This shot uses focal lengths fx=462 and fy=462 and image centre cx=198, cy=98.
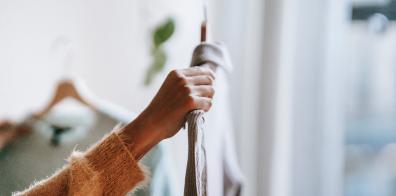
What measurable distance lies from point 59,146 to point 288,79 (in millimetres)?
508

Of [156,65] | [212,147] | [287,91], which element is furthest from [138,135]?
[287,91]

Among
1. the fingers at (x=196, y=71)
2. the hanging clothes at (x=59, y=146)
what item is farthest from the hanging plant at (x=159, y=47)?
the fingers at (x=196, y=71)

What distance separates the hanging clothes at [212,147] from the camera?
454 millimetres

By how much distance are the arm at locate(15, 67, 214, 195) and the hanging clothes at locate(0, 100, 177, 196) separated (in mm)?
44

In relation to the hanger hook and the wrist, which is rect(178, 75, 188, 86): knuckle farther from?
the hanger hook

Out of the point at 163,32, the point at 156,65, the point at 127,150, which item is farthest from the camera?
the point at 163,32

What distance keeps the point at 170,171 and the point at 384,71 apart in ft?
1.85

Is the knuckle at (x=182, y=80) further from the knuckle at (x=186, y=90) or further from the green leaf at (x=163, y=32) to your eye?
the green leaf at (x=163, y=32)

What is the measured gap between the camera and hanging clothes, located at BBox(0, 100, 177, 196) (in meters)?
0.56

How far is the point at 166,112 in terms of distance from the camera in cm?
46

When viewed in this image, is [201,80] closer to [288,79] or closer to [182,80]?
[182,80]

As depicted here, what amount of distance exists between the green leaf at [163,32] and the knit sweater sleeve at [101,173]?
0.54m

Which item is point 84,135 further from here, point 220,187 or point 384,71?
point 384,71

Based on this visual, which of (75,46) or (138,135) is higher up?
(75,46)
